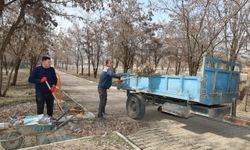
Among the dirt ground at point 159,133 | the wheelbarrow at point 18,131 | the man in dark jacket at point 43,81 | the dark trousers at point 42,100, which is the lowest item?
the dirt ground at point 159,133

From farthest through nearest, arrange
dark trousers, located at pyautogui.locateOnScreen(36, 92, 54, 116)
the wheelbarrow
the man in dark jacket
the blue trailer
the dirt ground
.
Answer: dark trousers, located at pyautogui.locateOnScreen(36, 92, 54, 116) → the man in dark jacket → the blue trailer → the dirt ground → the wheelbarrow

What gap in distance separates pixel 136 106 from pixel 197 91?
259 centimetres

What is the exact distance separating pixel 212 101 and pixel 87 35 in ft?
100

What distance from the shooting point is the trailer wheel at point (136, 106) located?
742cm

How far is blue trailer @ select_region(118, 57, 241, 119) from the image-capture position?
5.50 m

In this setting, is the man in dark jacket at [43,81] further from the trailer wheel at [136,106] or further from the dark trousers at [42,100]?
the trailer wheel at [136,106]

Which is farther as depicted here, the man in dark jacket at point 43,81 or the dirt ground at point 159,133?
the man in dark jacket at point 43,81

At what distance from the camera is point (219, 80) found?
585cm

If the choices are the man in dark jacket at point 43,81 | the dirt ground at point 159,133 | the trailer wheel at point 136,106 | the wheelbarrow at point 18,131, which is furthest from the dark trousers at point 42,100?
the trailer wheel at point 136,106

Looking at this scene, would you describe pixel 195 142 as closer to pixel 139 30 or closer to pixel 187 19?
pixel 187 19

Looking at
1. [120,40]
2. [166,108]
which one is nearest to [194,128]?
[166,108]

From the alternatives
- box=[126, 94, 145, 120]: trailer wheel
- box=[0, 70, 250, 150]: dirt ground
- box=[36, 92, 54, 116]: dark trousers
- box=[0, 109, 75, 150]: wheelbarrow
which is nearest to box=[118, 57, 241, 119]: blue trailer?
box=[126, 94, 145, 120]: trailer wheel

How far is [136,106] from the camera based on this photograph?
7.57 m

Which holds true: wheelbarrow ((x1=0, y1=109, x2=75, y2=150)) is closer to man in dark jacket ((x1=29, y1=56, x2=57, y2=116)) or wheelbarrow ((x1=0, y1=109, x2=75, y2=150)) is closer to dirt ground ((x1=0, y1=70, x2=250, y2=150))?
dirt ground ((x1=0, y1=70, x2=250, y2=150))
